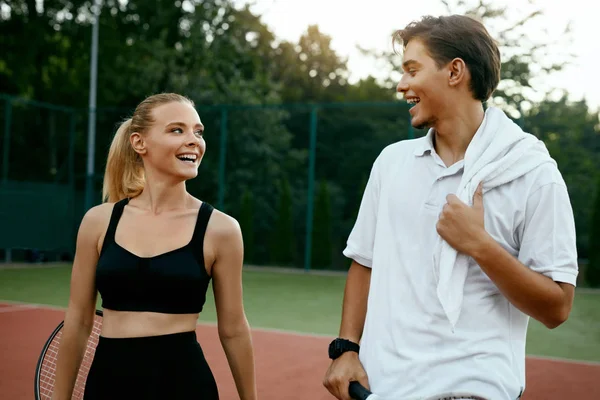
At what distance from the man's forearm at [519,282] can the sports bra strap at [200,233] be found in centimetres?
102

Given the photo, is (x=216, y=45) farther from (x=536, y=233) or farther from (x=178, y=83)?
(x=536, y=233)

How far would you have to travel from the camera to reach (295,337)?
7.98 m

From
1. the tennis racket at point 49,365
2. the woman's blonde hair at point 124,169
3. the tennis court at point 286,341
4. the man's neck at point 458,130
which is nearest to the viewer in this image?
the man's neck at point 458,130

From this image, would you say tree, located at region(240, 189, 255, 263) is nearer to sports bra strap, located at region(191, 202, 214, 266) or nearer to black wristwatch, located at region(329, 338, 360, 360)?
sports bra strap, located at region(191, 202, 214, 266)

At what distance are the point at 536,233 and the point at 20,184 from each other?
15664mm

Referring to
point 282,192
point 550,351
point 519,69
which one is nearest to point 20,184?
Result: point 282,192

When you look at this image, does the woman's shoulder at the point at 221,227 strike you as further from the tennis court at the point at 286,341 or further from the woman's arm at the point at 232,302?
the tennis court at the point at 286,341

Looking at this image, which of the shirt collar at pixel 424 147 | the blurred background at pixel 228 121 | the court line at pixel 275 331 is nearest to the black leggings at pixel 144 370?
the shirt collar at pixel 424 147

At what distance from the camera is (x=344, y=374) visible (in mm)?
2012

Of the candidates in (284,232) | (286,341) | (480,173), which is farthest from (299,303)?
(480,173)

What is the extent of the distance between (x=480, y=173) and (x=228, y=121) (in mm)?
17125

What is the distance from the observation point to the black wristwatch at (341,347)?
2062mm

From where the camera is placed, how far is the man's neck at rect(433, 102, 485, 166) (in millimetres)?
1982

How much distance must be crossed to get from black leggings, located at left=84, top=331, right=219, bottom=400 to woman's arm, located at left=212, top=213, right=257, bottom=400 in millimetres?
180
